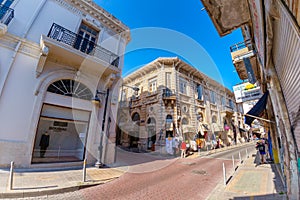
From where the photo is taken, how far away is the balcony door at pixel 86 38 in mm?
8094

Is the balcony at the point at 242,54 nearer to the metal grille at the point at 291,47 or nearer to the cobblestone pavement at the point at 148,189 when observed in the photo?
the metal grille at the point at 291,47

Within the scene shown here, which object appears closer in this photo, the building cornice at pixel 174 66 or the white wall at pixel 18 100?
the white wall at pixel 18 100

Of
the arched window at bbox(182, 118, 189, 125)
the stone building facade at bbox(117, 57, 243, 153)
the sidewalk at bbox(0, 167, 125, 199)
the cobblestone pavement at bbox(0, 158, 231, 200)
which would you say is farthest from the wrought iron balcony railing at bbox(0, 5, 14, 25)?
the arched window at bbox(182, 118, 189, 125)

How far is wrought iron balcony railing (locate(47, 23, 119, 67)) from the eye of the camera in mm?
7200

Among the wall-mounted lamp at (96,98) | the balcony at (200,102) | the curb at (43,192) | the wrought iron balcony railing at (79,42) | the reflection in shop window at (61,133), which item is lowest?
the curb at (43,192)

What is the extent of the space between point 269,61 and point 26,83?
973 centimetres

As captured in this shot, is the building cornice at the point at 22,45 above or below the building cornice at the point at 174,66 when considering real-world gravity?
below

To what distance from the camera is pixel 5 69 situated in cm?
598

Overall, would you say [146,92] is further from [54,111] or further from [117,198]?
[117,198]

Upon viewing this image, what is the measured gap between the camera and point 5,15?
20.3 feet

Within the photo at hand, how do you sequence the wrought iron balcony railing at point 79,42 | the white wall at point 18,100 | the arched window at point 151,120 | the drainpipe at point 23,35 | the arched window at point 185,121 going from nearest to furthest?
the white wall at point 18,100, the drainpipe at point 23,35, the wrought iron balcony railing at point 79,42, the arched window at point 185,121, the arched window at point 151,120

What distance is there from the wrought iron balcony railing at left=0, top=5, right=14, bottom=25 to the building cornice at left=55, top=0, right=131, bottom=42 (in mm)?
2819

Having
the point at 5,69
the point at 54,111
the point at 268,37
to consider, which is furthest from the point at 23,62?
the point at 268,37

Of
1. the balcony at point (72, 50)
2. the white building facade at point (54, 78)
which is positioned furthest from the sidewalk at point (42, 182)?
the balcony at point (72, 50)
